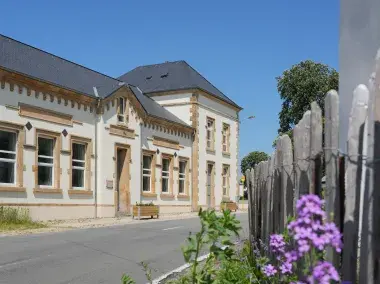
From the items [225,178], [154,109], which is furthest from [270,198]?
[225,178]

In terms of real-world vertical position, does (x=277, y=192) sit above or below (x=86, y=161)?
below

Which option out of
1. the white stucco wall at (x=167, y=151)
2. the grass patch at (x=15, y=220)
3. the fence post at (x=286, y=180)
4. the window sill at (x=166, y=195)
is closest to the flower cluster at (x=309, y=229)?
the fence post at (x=286, y=180)

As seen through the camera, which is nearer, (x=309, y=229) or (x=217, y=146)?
(x=309, y=229)

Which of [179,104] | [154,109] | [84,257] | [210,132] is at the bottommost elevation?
[84,257]

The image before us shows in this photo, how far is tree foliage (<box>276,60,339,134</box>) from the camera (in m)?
42.2

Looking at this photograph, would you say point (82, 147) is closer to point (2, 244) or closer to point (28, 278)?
point (2, 244)

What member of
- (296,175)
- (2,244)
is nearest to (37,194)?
(2,244)

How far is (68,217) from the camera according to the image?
23.9m

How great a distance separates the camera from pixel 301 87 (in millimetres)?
→ 42625

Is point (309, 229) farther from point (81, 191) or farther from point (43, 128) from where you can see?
point (81, 191)

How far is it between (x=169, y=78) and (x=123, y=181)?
13197 millimetres

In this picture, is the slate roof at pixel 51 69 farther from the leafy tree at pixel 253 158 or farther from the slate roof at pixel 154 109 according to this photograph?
the leafy tree at pixel 253 158

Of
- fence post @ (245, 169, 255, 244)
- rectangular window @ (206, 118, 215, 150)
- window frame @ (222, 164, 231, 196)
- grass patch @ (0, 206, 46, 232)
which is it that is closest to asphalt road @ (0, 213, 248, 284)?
fence post @ (245, 169, 255, 244)

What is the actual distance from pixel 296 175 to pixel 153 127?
2740 cm
